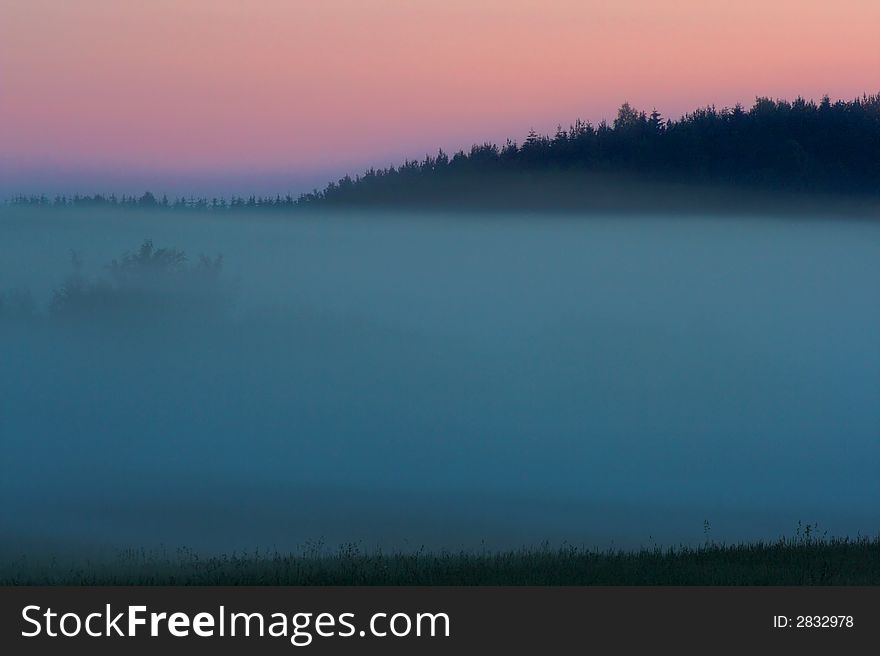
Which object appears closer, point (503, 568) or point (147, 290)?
point (503, 568)

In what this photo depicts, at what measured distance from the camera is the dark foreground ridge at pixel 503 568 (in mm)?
16922

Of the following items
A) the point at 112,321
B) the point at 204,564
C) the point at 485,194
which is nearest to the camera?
the point at 204,564

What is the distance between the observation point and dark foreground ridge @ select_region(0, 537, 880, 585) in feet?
55.5

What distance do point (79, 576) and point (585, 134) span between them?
8830cm

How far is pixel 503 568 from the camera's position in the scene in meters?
18.0

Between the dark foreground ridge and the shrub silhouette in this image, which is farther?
the shrub silhouette

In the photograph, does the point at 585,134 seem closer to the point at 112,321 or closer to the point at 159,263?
the point at 159,263

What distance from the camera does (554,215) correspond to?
153m

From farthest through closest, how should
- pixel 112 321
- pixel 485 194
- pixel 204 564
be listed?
1. pixel 112 321
2. pixel 485 194
3. pixel 204 564

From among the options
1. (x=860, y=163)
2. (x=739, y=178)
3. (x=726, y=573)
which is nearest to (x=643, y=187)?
(x=739, y=178)

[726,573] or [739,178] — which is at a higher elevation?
[739,178]

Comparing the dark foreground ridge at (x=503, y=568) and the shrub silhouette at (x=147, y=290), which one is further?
the shrub silhouette at (x=147, y=290)

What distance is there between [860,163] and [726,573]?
284 feet

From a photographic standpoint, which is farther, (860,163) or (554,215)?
(554,215)
